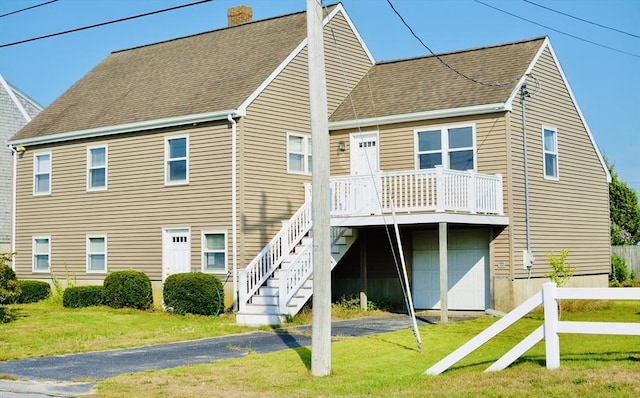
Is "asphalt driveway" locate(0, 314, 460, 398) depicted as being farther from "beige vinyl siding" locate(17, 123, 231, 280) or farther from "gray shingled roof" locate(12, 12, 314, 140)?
"gray shingled roof" locate(12, 12, 314, 140)

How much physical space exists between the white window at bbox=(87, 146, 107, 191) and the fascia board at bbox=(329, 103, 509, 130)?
288 inches

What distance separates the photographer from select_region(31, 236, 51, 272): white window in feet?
96.8

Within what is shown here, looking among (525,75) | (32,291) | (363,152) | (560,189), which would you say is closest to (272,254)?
(363,152)

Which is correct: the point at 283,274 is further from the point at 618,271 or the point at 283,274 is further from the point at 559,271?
the point at 618,271

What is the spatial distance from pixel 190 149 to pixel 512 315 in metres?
15.1

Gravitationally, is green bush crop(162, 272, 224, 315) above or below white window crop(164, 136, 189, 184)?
below

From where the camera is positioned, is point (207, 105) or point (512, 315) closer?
point (512, 315)

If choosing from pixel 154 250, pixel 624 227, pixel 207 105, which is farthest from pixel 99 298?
pixel 624 227

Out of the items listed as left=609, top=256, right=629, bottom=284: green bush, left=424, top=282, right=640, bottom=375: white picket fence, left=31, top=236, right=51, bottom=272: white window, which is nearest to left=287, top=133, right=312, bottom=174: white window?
left=31, top=236, right=51, bottom=272: white window

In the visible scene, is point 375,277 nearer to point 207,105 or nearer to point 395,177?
point 395,177

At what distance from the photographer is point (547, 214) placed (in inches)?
1008

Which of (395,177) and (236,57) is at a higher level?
(236,57)

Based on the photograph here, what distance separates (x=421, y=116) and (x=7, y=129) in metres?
20.1

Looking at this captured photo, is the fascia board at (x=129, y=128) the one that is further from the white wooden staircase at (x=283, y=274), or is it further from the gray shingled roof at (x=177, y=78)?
the white wooden staircase at (x=283, y=274)
